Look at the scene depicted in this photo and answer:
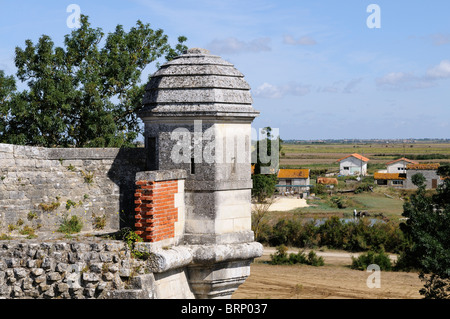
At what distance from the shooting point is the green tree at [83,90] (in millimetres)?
16656

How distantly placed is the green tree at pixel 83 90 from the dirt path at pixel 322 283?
10.2 m

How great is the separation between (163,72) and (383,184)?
74.7 m

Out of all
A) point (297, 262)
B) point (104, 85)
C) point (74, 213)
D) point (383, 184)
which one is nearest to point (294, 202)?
point (383, 184)

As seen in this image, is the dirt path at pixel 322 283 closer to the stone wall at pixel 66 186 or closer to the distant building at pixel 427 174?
the stone wall at pixel 66 186

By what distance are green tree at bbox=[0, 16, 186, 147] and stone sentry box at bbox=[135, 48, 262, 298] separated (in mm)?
8685

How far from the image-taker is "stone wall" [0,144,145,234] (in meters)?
8.79

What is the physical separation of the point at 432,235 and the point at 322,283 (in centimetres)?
1307

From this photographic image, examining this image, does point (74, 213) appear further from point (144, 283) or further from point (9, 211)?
point (144, 283)

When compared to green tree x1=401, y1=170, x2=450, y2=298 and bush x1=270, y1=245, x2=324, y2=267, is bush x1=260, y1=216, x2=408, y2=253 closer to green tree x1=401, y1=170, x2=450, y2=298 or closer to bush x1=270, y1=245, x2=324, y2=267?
bush x1=270, y1=245, x2=324, y2=267

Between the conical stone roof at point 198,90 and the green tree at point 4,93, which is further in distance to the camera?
the green tree at point 4,93

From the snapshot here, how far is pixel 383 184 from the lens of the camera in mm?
78812

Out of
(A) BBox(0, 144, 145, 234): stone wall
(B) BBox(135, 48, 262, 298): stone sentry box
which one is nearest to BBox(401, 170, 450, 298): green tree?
(B) BBox(135, 48, 262, 298): stone sentry box
